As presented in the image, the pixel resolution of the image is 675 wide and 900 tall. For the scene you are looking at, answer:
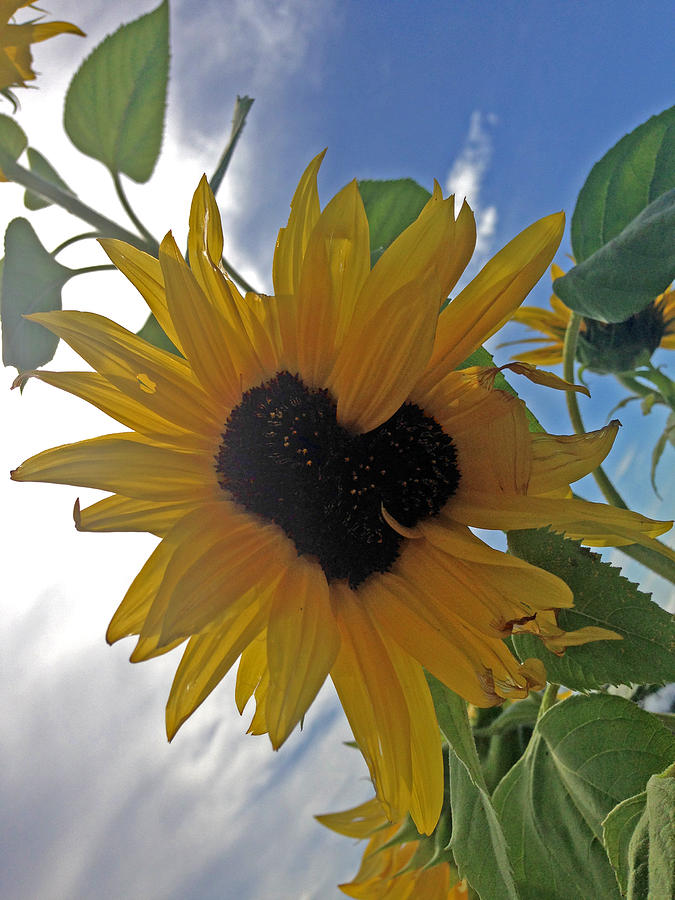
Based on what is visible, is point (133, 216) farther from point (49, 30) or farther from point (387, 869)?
point (387, 869)

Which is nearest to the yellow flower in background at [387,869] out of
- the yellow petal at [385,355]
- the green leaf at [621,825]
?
the green leaf at [621,825]

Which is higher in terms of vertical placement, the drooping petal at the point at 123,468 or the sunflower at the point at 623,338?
the sunflower at the point at 623,338

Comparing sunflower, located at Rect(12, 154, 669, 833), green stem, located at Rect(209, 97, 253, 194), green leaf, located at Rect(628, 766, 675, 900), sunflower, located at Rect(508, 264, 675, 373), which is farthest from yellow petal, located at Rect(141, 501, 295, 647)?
sunflower, located at Rect(508, 264, 675, 373)

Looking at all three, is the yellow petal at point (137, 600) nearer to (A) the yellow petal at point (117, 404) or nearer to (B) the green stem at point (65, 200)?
(A) the yellow petal at point (117, 404)

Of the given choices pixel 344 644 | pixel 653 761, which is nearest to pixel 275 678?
pixel 344 644

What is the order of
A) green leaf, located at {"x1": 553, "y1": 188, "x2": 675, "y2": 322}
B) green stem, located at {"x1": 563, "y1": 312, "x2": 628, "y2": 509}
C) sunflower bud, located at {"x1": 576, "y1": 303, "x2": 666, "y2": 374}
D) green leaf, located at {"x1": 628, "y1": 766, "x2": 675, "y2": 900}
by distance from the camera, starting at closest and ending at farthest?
green leaf, located at {"x1": 628, "y1": 766, "x2": 675, "y2": 900} → green leaf, located at {"x1": 553, "y1": 188, "x2": 675, "y2": 322} → green stem, located at {"x1": 563, "y1": 312, "x2": 628, "y2": 509} → sunflower bud, located at {"x1": 576, "y1": 303, "x2": 666, "y2": 374}

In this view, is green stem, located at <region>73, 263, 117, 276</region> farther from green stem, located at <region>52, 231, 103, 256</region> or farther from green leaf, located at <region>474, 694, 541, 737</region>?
green leaf, located at <region>474, 694, 541, 737</region>

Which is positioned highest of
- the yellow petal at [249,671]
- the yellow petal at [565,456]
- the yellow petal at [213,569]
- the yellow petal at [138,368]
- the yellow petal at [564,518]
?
the yellow petal at [138,368]
